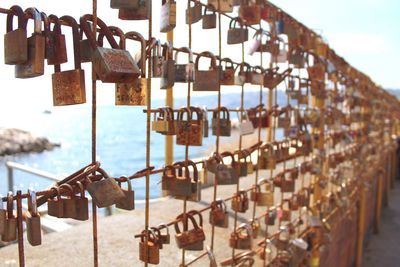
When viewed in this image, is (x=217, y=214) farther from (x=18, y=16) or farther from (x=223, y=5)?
(x=18, y=16)

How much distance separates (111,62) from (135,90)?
18cm

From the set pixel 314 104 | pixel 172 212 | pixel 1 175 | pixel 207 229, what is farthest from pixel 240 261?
pixel 1 175

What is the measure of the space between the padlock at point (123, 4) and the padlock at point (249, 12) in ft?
3.00

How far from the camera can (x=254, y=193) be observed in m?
2.23

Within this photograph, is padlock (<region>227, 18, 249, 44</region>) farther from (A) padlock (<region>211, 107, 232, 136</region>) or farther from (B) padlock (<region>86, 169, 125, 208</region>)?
(B) padlock (<region>86, 169, 125, 208</region>)

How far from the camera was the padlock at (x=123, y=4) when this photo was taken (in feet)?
3.36

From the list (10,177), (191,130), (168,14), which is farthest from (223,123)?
(10,177)

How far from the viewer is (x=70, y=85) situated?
907 mm

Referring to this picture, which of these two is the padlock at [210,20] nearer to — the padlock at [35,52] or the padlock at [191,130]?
the padlock at [191,130]

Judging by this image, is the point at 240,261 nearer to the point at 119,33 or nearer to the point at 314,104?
the point at 119,33

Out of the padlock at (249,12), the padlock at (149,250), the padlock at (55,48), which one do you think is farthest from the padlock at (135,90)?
the padlock at (249,12)

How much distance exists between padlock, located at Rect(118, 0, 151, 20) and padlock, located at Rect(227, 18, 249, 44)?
0.70 meters

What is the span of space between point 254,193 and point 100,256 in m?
0.91

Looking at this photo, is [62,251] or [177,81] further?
[62,251]
